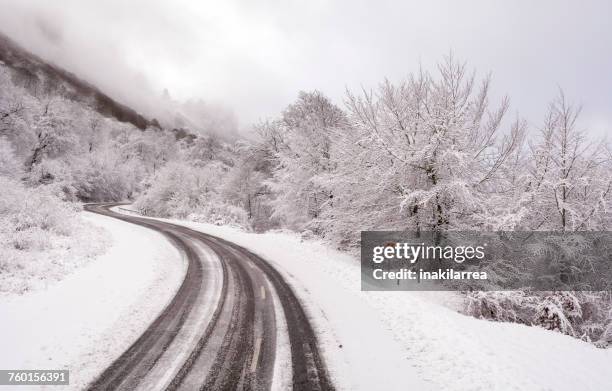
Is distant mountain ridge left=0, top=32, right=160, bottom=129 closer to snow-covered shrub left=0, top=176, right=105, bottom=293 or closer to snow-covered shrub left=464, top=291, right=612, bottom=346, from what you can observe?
snow-covered shrub left=0, top=176, right=105, bottom=293

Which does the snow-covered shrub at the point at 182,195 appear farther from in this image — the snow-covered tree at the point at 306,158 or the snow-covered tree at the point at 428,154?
the snow-covered tree at the point at 428,154

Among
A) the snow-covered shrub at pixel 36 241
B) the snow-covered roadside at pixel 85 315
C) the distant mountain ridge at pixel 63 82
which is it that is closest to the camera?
the snow-covered roadside at pixel 85 315

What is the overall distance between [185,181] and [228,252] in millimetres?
24259

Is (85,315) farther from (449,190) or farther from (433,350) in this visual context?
(449,190)

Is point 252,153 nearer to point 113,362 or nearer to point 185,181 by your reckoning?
point 185,181

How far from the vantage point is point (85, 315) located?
26.7 ft

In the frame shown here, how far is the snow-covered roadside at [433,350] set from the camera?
18.9ft

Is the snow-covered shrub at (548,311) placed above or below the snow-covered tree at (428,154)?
below

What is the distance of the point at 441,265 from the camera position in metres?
13.6

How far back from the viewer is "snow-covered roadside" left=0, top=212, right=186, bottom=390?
6.12m

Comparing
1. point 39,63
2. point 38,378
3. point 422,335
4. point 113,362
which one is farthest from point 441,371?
point 39,63

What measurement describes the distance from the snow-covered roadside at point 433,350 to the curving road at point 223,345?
1.85ft

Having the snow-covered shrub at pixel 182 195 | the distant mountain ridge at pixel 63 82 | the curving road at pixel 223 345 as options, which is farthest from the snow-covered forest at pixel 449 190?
the distant mountain ridge at pixel 63 82

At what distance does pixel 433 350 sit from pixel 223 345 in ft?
14.7
